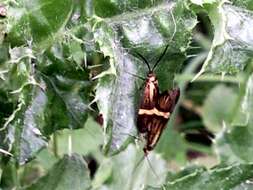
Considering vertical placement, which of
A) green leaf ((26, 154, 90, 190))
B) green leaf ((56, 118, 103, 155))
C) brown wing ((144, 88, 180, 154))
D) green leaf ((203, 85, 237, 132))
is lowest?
green leaf ((203, 85, 237, 132))

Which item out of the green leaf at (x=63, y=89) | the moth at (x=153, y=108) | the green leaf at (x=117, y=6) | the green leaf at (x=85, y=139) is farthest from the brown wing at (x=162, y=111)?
the green leaf at (x=85, y=139)

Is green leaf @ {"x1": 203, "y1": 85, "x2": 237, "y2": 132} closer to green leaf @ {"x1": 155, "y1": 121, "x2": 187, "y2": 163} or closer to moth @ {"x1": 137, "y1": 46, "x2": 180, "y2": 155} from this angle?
green leaf @ {"x1": 155, "y1": 121, "x2": 187, "y2": 163}

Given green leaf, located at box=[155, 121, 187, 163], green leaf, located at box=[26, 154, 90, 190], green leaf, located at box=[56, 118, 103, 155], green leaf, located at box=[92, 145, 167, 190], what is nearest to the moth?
green leaf, located at box=[26, 154, 90, 190]

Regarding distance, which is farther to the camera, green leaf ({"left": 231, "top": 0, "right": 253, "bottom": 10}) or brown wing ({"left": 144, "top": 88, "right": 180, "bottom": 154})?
brown wing ({"left": 144, "top": 88, "right": 180, "bottom": 154})

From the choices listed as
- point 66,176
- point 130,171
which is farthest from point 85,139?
point 66,176

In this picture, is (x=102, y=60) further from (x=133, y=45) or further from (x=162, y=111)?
(x=162, y=111)

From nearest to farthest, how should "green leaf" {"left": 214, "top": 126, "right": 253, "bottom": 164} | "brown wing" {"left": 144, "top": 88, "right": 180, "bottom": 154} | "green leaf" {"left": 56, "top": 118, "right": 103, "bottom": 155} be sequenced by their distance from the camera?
"brown wing" {"left": 144, "top": 88, "right": 180, "bottom": 154} < "green leaf" {"left": 214, "top": 126, "right": 253, "bottom": 164} < "green leaf" {"left": 56, "top": 118, "right": 103, "bottom": 155}

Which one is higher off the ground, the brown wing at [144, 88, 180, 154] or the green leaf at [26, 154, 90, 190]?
the brown wing at [144, 88, 180, 154]
